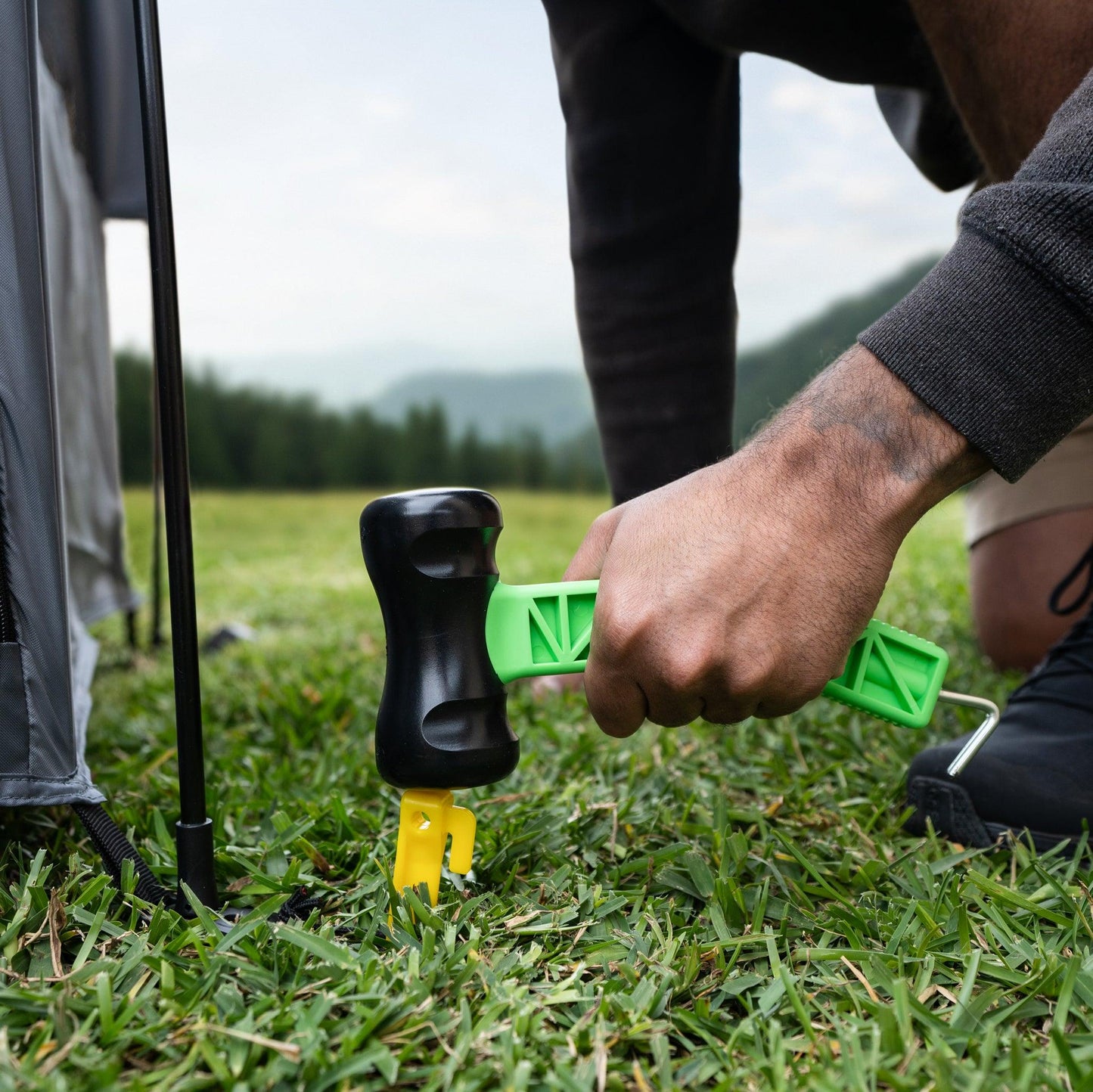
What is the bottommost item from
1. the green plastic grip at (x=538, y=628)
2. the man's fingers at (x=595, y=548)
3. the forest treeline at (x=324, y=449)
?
the forest treeline at (x=324, y=449)

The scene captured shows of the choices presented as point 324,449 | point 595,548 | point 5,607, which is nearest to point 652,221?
point 595,548

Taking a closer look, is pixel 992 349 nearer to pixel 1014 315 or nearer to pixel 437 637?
pixel 1014 315

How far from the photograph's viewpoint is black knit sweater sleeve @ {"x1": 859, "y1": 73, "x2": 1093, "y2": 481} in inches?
27.4

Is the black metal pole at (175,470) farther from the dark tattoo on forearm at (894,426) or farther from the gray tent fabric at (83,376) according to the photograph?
the gray tent fabric at (83,376)

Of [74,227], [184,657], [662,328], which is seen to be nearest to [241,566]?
[74,227]

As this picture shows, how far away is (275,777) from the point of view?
1.16 metres

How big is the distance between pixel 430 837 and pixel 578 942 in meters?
0.15

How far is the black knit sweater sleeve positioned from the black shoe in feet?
1.32

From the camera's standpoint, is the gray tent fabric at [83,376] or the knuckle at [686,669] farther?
the gray tent fabric at [83,376]

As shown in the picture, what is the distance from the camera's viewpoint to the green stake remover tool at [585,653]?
818 millimetres

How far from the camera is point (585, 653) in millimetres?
817

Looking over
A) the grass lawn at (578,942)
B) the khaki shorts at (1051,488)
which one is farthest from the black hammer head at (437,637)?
the khaki shorts at (1051,488)

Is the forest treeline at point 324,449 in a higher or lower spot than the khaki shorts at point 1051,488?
lower

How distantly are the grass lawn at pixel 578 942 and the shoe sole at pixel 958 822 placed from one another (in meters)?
0.03
